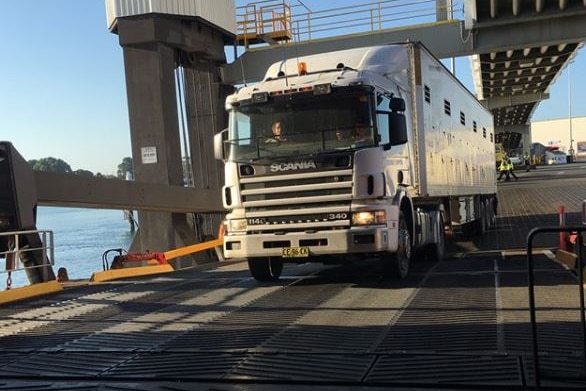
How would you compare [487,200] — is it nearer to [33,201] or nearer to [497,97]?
[33,201]

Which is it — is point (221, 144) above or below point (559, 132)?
below

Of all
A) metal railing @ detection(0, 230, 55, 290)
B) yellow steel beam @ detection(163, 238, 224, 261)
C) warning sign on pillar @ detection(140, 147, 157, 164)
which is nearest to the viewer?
metal railing @ detection(0, 230, 55, 290)

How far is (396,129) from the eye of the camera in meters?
8.87

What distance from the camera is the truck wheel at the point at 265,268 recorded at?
32.6 ft

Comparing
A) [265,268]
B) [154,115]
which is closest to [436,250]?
[265,268]

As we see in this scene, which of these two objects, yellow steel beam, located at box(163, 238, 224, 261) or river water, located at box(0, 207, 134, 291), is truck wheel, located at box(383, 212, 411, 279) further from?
river water, located at box(0, 207, 134, 291)

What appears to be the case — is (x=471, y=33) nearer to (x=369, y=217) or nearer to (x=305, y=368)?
(x=369, y=217)

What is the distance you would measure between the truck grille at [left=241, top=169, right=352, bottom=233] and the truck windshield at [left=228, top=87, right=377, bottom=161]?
0.36 meters

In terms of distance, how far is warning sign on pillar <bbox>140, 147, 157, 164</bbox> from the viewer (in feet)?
75.0

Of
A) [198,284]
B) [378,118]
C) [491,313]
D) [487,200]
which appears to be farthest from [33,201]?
[487,200]

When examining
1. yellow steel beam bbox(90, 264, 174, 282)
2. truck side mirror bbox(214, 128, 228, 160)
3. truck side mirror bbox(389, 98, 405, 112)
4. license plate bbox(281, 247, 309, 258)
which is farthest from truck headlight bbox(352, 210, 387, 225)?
yellow steel beam bbox(90, 264, 174, 282)

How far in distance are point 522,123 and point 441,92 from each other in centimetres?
8051

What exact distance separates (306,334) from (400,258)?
3479mm

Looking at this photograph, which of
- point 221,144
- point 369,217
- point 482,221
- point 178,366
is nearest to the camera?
point 178,366
